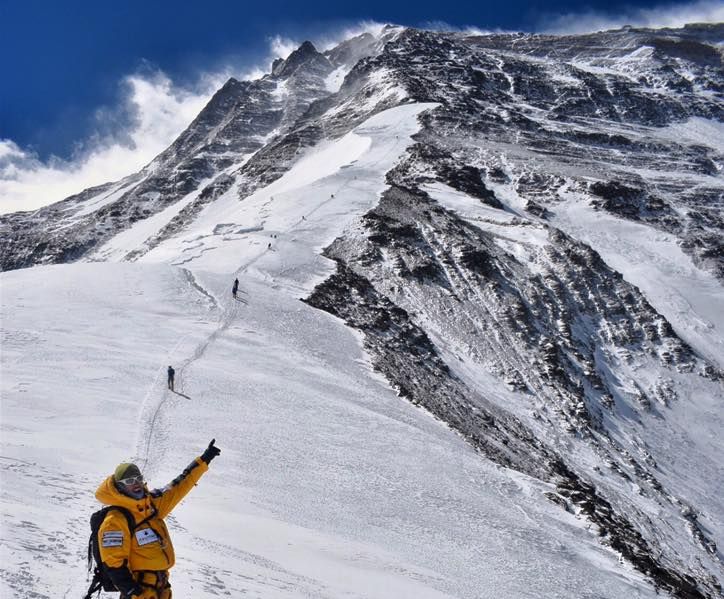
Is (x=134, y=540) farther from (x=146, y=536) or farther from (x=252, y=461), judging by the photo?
(x=252, y=461)

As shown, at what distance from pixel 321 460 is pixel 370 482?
4.74 ft

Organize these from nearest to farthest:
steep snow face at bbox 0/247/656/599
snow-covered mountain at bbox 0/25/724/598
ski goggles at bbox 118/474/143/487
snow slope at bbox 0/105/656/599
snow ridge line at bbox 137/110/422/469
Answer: ski goggles at bbox 118/474/143/487 < steep snow face at bbox 0/247/656/599 < snow slope at bbox 0/105/656/599 < snow-covered mountain at bbox 0/25/724/598 < snow ridge line at bbox 137/110/422/469

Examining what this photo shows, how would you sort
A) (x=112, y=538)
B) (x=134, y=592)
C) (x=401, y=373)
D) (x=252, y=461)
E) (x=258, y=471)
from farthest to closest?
(x=401, y=373) → (x=252, y=461) → (x=258, y=471) → (x=134, y=592) → (x=112, y=538)

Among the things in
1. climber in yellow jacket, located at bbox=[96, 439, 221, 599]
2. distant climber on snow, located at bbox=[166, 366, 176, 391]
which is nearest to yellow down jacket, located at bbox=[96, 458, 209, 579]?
climber in yellow jacket, located at bbox=[96, 439, 221, 599]

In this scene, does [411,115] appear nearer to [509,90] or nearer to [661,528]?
[509,90]

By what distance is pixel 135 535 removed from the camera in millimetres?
5586

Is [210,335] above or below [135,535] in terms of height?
below

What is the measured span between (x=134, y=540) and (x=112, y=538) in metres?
0.23

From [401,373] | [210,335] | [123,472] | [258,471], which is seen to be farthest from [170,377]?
[123,472]

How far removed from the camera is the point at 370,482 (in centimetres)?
1560

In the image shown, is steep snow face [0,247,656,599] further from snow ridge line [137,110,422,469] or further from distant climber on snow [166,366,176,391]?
distant climber on snow [166,366,176,391]

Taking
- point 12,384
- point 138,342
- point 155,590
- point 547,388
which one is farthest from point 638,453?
point 155,590

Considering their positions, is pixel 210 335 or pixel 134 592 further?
pixel 210 335

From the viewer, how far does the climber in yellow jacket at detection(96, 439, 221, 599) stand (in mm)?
5418
